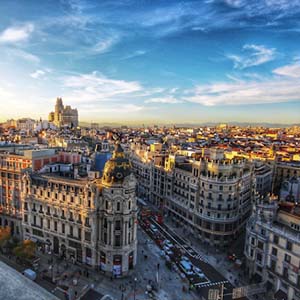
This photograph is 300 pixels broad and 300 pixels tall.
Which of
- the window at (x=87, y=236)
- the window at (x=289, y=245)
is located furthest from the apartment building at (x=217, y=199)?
the window at (x=87, y=236)

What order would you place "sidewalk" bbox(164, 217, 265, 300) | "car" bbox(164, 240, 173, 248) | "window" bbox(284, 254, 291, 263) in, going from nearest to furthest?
"window" bbox(284, 254, 291, 263) < "sidewalk" bbox(164, 217, 265, 300) < "car" bbox(164, 240, 173, 248)

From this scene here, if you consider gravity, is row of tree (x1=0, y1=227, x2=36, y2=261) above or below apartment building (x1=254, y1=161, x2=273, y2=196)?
below

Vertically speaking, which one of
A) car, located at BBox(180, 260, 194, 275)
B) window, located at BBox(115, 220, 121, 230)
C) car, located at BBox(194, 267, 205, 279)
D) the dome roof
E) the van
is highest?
the dome roof

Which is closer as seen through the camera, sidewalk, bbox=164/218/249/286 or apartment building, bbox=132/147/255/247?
sidewalk, bbox=164/218/249/286

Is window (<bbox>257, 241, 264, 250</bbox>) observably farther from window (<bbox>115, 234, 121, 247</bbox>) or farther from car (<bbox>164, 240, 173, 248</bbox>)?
window (<bbox>115, 234, 121, 247</bbox>)

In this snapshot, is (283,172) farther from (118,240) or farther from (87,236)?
(87,236)

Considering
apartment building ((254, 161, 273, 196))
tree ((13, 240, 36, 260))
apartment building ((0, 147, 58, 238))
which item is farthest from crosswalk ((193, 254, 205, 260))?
apartment building ((0, 147, 58, 238))

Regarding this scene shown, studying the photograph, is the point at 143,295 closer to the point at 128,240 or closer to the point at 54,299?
the point at 128,240

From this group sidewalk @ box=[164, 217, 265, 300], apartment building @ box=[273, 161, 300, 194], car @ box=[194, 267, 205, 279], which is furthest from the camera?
apartment building @ box=[273, 161, 300, 194]
